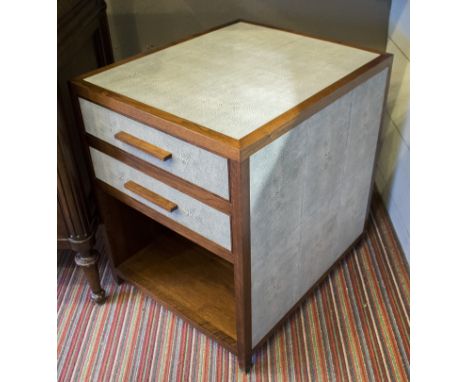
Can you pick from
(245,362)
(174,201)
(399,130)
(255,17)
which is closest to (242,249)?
(174,201)

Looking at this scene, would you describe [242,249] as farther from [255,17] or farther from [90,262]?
[255,17]

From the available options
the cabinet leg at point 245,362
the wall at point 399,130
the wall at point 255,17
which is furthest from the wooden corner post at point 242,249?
the wall at point 255,17

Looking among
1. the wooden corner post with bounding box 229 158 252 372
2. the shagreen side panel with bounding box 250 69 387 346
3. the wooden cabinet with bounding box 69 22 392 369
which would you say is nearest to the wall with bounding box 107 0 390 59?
the wooden cabinet with bounding box 69 22 392 369

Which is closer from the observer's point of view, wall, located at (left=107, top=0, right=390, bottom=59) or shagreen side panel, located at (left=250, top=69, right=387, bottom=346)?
shagreen side panel, located at (left=250, top=69, right=387, bottom=346)

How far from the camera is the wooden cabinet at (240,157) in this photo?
727 millimetres

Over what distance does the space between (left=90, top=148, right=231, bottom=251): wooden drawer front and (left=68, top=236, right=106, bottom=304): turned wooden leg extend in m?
0.16

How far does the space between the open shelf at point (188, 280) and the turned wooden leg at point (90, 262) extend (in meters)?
0.07

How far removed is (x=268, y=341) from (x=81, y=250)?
0.46m

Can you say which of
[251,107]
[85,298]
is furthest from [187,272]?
[251,107]

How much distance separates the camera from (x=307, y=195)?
879mm

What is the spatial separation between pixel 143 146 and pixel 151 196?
0.11m

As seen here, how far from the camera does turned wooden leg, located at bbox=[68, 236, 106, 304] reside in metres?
1.01

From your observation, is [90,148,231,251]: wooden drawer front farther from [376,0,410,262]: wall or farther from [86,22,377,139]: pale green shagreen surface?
[376,0,410,262]: wall

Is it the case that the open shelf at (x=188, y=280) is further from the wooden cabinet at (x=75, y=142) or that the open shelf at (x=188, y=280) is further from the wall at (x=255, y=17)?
the wall at (x=255, y=17)
